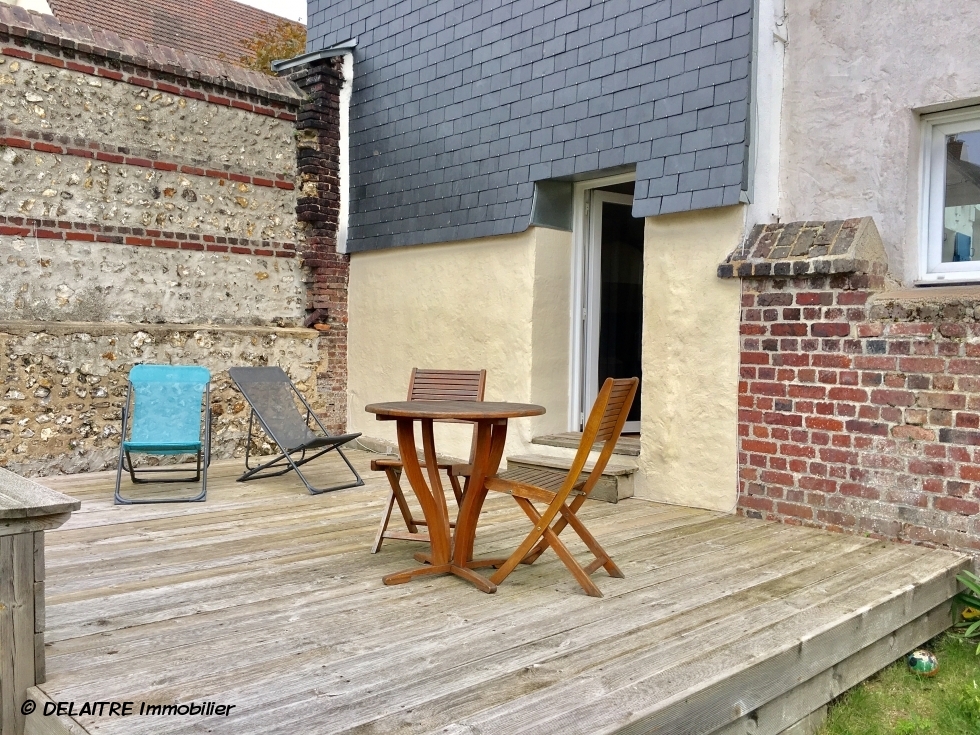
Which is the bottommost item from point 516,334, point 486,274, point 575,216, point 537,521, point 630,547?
point 630,547

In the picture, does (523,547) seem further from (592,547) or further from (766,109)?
(766,109)

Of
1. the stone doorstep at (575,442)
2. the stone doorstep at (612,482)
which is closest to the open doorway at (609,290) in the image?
the stone doorstep at (575,442)

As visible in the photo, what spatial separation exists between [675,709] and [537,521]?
1.14 meters

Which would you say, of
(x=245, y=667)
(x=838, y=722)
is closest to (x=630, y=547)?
(x=838, y=722)

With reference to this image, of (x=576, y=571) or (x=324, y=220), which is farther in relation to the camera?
(x=324, y=220)

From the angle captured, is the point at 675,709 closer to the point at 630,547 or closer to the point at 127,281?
the point at 630,547

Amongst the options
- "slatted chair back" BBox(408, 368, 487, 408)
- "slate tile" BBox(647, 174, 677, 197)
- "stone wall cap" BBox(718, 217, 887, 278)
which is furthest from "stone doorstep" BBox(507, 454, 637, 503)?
"slate tile" BBox(647, 174, 677, 197)

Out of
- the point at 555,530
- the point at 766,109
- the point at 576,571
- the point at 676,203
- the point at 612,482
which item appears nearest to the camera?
the point at 576,571

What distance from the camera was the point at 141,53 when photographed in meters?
6.54

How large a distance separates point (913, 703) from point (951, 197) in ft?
9.19

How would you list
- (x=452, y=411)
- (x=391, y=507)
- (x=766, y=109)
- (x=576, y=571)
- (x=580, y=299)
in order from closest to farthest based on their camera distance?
(x=576, y=571) → (x=452, y=411) → (x=391, y=507) → (x=766, y=109) → (x=580, y=299)

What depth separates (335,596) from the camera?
3.37m

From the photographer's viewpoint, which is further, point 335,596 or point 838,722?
point 335,596

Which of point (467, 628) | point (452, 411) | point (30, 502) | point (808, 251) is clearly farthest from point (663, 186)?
point (30, 502)
